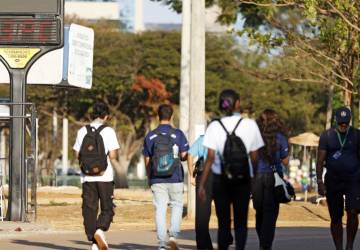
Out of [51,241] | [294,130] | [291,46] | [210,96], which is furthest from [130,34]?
[51,241]

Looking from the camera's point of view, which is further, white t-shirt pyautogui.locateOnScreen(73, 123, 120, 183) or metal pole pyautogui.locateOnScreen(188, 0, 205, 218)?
metal pole pyautogui.locateOnScreen(188, 0, 205, 218)

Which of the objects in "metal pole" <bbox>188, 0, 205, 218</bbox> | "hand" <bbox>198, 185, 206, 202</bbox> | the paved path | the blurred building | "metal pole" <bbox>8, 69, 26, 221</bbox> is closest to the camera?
"hand" <bbox>198, 185, 206, 202</bbox>

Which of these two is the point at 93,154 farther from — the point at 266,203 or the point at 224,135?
the point at 224,135

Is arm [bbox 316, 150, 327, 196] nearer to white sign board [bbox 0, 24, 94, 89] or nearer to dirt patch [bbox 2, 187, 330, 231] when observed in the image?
dirt patch [bbox 2, 187, 330, 231]

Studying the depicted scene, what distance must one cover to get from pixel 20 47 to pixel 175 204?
749 centimetres

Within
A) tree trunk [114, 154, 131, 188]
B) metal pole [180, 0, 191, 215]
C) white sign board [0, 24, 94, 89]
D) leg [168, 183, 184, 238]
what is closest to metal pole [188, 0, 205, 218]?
metal pole [180, 0, 191, 215]

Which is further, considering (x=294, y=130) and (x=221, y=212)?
(x=294, y=130)

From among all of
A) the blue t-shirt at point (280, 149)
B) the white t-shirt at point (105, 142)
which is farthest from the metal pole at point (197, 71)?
the white t-shirt at point (105, 142)

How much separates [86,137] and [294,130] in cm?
5532

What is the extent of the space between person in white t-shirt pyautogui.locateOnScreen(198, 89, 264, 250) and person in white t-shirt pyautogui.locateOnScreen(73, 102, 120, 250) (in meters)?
2.39

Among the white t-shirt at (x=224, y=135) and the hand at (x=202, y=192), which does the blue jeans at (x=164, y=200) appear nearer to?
the hand at (x=202, y=192)

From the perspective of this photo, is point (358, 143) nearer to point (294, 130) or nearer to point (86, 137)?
point (86, 137)

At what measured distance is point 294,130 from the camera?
6919 cm

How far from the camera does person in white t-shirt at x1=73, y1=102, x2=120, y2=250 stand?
14.5 m
